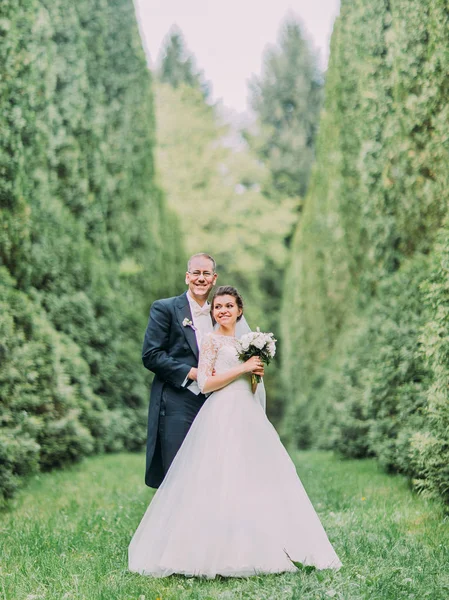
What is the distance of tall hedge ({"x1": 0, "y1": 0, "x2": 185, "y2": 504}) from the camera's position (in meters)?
7.70

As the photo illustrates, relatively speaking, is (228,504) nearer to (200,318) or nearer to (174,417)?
(174,417)

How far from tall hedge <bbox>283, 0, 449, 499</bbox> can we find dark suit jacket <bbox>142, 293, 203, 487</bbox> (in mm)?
2185

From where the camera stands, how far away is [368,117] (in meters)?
9.84

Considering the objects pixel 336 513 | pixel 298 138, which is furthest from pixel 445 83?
pixel 298 138

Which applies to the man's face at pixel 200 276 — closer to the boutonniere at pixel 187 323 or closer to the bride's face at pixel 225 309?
the boutonniere at pixel 187 323

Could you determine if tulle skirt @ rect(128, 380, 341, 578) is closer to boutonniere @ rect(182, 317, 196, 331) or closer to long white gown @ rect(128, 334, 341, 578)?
long white gown @ rect(128, 334, 341, 578)

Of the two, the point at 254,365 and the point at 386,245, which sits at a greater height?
the point at 386,245

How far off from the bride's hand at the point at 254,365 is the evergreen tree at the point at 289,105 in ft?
99.3

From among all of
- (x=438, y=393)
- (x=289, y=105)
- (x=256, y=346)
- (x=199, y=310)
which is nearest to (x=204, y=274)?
(x=199, y=310)

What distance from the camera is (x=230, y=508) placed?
13.6 ft

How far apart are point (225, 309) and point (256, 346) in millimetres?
353

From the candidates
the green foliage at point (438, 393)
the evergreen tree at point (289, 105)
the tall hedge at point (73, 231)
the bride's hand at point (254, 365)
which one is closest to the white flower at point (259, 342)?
the bride's hand at point (254, 365)

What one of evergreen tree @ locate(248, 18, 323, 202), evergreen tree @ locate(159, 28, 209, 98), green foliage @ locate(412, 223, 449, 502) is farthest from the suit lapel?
evergreen tree @ locate(159, 28, 209, 98)

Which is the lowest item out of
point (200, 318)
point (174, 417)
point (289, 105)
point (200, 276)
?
point (174, 417)
